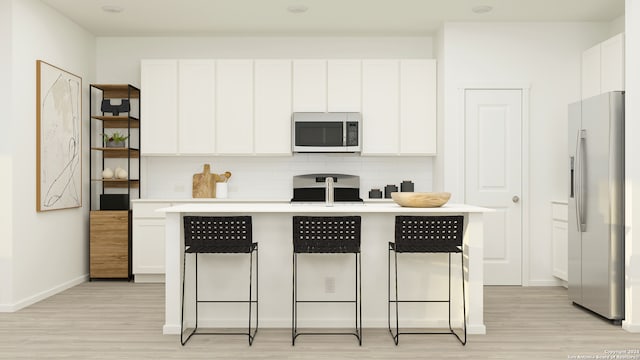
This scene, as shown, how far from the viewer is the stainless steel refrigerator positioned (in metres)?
4.24

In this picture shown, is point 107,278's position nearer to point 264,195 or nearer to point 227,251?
point 264,195

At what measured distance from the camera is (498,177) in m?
5.84

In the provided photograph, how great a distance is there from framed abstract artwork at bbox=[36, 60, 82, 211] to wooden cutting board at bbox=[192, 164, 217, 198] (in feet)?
4.24

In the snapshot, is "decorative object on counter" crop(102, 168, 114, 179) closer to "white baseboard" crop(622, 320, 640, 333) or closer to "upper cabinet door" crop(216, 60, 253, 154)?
"upper cabinet door" crop(216, 60, 253, 154)

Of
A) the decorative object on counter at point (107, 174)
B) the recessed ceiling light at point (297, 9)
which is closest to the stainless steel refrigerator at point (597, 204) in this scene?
the recessed ceiling light at point (297, 9)

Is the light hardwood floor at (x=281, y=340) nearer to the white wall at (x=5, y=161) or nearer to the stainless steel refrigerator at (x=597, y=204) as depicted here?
the stainless steel refrigerator at (x=597, y=204)

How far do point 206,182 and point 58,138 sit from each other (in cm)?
172

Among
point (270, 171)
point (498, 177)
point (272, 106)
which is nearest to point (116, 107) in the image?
point (272, 106)

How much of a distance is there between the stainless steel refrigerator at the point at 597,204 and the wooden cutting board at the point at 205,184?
13.0 ft

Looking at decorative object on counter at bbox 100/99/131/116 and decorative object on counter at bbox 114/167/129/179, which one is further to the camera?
decorative object on counter at bbox 114/167/129/179

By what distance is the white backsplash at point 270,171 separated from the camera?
21.4 ft

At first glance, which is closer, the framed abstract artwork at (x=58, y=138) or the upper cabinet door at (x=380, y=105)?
the framed abstract artwork at (x=58, y=138)

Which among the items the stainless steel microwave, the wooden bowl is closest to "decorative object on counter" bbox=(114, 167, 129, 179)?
the stainless steel microwave

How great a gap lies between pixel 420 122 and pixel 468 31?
44.7 inches
